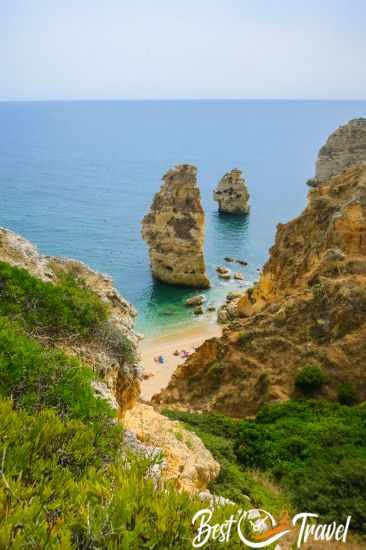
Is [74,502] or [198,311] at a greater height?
[74,502]

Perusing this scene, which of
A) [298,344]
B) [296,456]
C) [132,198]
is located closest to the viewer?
[296,456]

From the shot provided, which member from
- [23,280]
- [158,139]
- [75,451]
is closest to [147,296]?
[23,280]

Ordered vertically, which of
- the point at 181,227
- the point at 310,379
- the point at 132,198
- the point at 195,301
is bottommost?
the point at 195,301

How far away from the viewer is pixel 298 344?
20.2 metres

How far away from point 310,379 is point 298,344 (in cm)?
228

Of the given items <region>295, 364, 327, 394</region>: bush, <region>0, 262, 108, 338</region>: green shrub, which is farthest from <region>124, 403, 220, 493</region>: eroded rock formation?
<region>295, 364, 327, 394</region>: bush

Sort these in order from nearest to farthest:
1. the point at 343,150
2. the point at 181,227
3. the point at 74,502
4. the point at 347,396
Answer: the point at 74,502 → the point at 347,396 → the point at 181,227 → the point at 343,150

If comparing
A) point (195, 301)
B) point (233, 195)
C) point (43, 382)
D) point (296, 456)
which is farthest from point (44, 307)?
point (233, 195)

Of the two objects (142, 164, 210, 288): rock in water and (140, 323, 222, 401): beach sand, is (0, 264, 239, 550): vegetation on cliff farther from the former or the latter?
(142, 164, 210, 288): rock in water

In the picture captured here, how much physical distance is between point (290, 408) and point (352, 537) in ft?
22.7

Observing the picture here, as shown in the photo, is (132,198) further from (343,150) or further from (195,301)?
(195,301)

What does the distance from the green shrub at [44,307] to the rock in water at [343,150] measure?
71.4m

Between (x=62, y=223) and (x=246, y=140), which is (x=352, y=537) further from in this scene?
(x=246, y=140)

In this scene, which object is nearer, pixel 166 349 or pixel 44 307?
pixel 44 307
